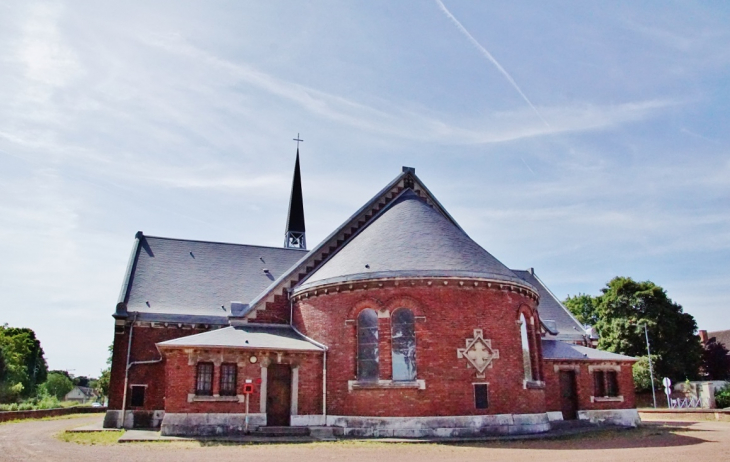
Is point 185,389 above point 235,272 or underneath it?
underneath

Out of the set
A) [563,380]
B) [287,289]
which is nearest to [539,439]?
[563,380]

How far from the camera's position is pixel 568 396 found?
2639 centimetres

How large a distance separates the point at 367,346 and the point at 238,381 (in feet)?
16.3

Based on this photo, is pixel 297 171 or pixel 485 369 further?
pixel 297 171

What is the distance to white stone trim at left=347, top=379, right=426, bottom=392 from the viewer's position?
20.4m

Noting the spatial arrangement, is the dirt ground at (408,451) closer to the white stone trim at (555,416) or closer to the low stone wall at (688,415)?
the white stone trim at (555,416)

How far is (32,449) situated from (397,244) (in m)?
14.1

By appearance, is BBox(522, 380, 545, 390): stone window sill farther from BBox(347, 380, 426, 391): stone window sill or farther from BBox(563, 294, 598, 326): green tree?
BBox(563, 294, 598, 326): green tree

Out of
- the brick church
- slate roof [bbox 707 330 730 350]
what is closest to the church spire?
the brick church

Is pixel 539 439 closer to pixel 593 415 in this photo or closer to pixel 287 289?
pixel 593 415

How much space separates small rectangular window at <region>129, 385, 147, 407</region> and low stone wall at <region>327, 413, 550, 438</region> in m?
10.6

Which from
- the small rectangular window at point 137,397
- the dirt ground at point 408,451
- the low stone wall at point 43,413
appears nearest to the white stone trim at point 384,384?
the dirt ground at point 408,451

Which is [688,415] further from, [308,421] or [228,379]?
[228,379]

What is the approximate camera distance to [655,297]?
53562mm
